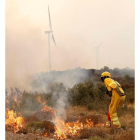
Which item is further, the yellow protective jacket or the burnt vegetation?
the burnt vegetation

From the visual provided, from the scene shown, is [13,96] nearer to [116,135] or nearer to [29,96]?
[29,96]

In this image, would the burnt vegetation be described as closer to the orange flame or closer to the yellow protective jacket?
the orange flame

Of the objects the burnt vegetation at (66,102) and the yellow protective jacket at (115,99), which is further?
the burnt vegetation at (66,102)

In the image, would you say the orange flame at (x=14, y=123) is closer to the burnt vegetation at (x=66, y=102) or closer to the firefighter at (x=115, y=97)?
the burnt vegetation at (x=66, y=102)

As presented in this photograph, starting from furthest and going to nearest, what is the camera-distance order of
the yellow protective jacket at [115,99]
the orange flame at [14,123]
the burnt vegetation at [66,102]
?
the burnt vegetation at [66,102] < the orange flame at [14,123] < the yellow protective jacket at [115,99]

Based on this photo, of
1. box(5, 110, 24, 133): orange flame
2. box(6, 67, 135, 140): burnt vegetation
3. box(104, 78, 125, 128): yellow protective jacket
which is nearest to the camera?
box(104, 78, 125, 128): yellow protective jacket

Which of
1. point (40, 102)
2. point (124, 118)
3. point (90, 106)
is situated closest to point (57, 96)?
point (40, 102)

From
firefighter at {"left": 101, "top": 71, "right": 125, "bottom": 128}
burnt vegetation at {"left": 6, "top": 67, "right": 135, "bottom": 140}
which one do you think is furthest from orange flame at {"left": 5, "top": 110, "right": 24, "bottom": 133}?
firefighter at {"left": 101, "top": 71, "right": 125, "bottom": 128}

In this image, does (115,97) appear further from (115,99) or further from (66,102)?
(66,102)

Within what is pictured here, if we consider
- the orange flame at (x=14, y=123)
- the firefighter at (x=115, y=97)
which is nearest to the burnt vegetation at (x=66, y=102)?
the orange flame at (x=14, y=123)

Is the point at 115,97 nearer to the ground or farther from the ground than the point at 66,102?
farther from the ground

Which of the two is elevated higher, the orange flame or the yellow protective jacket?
the yellow protective jacket

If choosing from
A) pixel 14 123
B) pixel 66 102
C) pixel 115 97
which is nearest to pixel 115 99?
pixel 115 97
